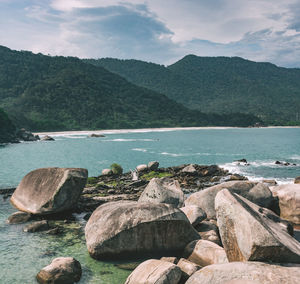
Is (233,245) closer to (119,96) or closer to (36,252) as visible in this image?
(36,252)

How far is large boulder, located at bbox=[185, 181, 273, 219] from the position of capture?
14906 millimetres

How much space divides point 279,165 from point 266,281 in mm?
35957

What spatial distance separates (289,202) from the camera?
50.6 ft

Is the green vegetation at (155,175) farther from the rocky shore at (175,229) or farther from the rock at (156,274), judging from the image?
the rock at (156,274)

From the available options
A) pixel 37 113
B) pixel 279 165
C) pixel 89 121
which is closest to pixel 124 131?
pixel 89 121

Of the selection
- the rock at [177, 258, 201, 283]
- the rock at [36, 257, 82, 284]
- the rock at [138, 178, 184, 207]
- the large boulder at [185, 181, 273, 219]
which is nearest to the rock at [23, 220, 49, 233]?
the rock at [36, 257, 82, 284]

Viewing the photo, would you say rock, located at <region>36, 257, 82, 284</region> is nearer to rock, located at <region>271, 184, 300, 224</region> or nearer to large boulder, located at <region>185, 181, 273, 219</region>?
large boulder, located at <region>185, 181, 273, 219</region>

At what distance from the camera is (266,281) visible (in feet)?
23.0

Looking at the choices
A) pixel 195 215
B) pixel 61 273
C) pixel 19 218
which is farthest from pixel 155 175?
pixel 61 273

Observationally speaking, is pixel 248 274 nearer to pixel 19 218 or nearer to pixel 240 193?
pixel 240 193

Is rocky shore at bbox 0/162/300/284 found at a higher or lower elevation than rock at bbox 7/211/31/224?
higher

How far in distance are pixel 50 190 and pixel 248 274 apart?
11314mm

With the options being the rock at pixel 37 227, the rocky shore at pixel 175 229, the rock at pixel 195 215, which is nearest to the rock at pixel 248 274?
the rocky shore at pixel 175 229

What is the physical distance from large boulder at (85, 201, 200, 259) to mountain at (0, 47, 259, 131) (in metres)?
108
